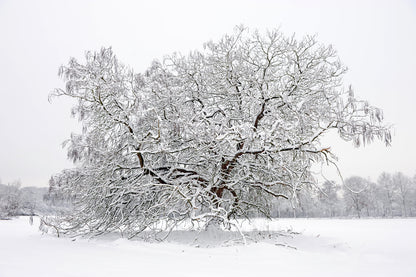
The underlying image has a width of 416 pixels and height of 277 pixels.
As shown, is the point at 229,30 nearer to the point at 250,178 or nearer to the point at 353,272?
the point at 250,178

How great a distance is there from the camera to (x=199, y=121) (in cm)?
645

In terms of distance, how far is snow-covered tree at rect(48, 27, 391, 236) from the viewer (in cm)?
649

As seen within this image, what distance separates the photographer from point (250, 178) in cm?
716

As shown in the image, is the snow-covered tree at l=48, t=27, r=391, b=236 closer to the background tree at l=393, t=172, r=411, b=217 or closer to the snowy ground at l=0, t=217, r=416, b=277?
the snowy ground at l=0, t=217, r=416, b=277

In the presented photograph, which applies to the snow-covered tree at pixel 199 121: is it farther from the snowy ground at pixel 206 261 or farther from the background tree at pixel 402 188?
the background tree at pixel 402 188

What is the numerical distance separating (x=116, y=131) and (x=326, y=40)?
647 cm

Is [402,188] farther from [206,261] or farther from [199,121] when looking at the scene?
[206,261]

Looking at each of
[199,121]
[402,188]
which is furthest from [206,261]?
[402,188]

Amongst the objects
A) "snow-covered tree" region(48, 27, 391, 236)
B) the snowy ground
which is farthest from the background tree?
the snowy ground

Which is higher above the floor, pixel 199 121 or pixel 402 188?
pixel 199 121

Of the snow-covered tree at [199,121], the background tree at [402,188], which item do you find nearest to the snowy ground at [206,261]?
the snow-covered tree at [199,121]

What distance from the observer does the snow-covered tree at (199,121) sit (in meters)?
6.49

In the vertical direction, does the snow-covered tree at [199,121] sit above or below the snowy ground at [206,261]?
above

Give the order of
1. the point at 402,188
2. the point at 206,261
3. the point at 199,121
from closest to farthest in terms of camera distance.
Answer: the point at 206,261 → the point at 199,121 → the point at 402,188
